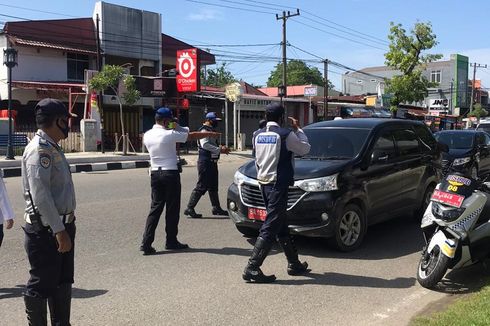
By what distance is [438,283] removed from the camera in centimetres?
544

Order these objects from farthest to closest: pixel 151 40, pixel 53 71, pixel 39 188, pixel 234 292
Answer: pixel 151 40 < pixel 53 71 < pixel 234 292 < pixel 39 188

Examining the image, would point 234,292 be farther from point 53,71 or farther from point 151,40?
point 151,40

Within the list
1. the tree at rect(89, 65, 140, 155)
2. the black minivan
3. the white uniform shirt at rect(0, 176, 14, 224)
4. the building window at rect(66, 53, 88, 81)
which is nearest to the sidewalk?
the tree at rect(89, 65, 140, 155)

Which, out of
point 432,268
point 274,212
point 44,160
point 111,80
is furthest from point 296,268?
point 111,80

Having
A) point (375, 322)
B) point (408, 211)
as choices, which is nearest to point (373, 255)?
point (408, 211)

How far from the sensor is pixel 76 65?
3083 centimetres

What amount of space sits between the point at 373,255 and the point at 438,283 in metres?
1.16

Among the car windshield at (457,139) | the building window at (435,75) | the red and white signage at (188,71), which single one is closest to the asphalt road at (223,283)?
the car windshield at (457,139)

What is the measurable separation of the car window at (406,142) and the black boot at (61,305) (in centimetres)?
541

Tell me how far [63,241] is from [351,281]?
316 centimetres

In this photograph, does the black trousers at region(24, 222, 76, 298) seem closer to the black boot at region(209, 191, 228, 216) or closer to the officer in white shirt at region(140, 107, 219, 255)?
the officer in white shirt at region(140, 107, 219, 255)

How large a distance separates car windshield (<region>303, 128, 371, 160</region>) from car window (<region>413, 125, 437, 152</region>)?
61.0 inches

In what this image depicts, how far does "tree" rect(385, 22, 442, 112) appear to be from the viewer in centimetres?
3209

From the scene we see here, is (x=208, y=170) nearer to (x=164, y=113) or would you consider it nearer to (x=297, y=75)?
(x=164, y=113)
